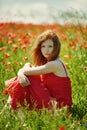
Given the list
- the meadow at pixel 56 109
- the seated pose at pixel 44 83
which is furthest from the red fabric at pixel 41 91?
the meadow at pixel 56 109

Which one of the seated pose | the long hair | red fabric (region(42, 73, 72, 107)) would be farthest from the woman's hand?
the long hair

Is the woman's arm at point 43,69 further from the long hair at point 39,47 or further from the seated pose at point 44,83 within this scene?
the long hair at point 39,47

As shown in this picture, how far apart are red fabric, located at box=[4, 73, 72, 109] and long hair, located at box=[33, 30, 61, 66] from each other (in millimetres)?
198

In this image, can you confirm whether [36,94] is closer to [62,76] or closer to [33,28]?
[62,76]

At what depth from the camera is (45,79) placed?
5094mm

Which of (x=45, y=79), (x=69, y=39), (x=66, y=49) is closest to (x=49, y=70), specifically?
(x=45, y=79)

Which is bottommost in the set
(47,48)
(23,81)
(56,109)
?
(56,109)

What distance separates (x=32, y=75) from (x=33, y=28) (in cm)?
845

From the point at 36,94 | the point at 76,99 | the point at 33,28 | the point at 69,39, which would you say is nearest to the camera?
the point at 36,94

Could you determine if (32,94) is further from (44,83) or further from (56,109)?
(56,109)

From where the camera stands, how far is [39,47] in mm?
5180

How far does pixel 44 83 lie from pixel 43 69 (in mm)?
186

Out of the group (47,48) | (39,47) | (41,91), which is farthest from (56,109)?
(39,47)

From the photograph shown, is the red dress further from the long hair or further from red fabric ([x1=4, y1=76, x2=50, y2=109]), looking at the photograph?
the long hair
